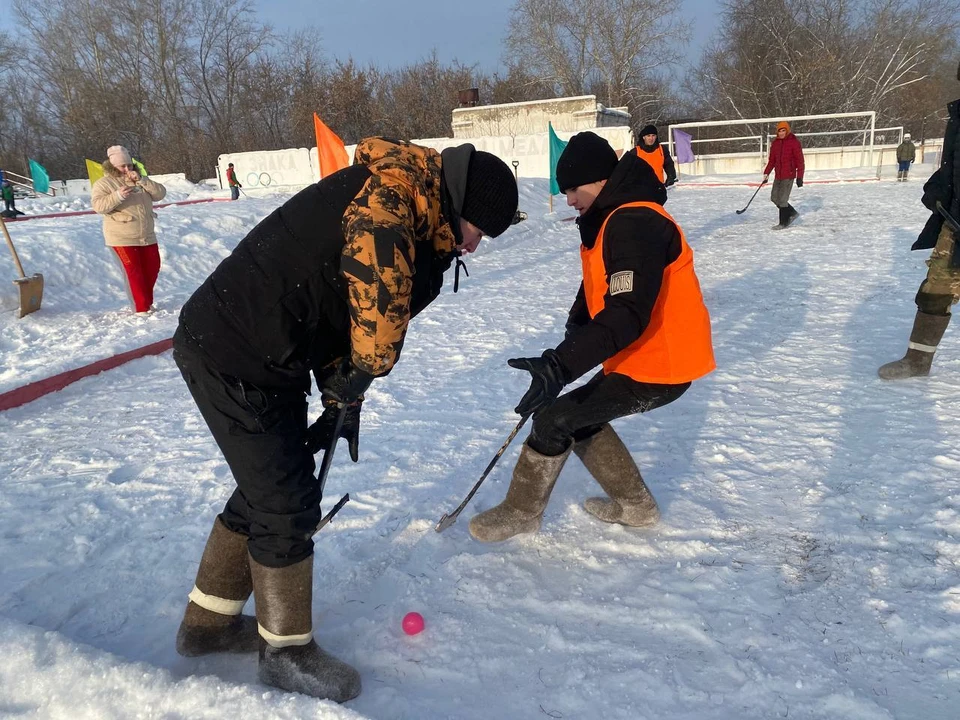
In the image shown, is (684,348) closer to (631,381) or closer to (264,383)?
(631,381)

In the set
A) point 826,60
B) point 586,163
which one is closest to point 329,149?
point 586,163

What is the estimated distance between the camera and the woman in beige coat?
634 centimetres

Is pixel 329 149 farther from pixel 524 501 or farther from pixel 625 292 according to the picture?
pixel 625 292

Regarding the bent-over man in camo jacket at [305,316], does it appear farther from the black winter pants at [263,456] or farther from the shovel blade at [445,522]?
the shovel blade at [445,522]

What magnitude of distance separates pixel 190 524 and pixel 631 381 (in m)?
2.11

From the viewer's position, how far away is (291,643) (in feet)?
6.41

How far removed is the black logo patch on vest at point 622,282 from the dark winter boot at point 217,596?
149 centimetres

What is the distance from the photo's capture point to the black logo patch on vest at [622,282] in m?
2.23

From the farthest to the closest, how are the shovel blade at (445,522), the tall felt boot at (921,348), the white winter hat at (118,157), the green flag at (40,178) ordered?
the green flag at (40,178) < the white winter hat at (118,157) < the tall felt boot at (921,348) < the shovel blade at (445,522)

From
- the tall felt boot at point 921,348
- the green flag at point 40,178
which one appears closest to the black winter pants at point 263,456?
the tall felt boot at point 921,348

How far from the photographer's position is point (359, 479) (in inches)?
133

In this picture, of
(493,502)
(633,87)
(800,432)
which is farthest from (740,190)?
(633,87)

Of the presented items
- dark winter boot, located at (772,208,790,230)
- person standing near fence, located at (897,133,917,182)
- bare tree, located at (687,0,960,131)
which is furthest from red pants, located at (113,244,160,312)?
bare tree, located at (687,0,960,131)

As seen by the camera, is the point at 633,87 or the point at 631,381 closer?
the point at 631,381
